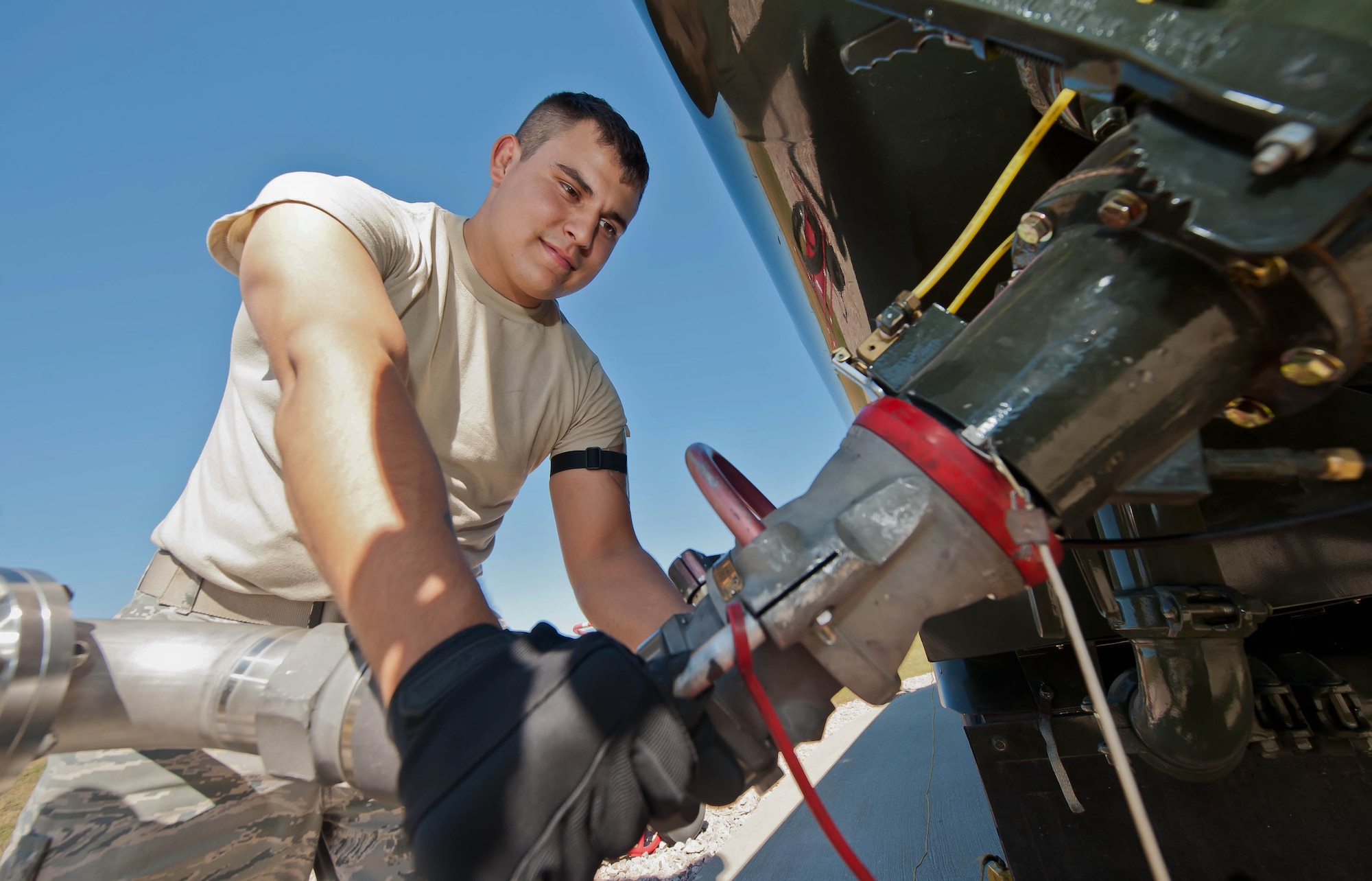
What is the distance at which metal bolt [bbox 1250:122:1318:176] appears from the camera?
63 cm

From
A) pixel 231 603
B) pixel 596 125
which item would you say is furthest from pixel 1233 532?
pixel 231 603

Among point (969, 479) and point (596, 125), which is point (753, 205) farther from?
point (969, 479)

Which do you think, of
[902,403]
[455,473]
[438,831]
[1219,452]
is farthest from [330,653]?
[1219,452]

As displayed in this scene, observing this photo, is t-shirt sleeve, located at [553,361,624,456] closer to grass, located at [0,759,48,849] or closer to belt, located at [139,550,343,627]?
belt, located at [139,550,343,627]

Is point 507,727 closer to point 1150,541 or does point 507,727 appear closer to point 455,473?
point 1150,541

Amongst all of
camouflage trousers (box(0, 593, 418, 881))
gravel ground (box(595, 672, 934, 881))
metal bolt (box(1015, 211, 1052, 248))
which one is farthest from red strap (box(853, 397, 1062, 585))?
gravel ground (box(595, 672, 934, 881))

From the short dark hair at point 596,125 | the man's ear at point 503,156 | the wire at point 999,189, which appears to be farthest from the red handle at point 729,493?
the man's ear at point 503,156

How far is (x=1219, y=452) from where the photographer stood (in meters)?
0.82

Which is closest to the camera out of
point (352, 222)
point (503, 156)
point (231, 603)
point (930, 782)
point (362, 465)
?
point (362, 465)

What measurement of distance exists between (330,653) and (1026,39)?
110 centimetres

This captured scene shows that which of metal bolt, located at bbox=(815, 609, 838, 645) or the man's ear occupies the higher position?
the man's ear

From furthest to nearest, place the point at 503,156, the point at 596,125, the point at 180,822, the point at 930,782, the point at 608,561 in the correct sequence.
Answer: the point at 930,782 → the point at 503,156 → the point at 596,125 → the point at 608,561 → the point at 180,822

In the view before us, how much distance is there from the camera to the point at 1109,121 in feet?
3.08

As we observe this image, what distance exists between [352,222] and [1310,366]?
4.80ft
